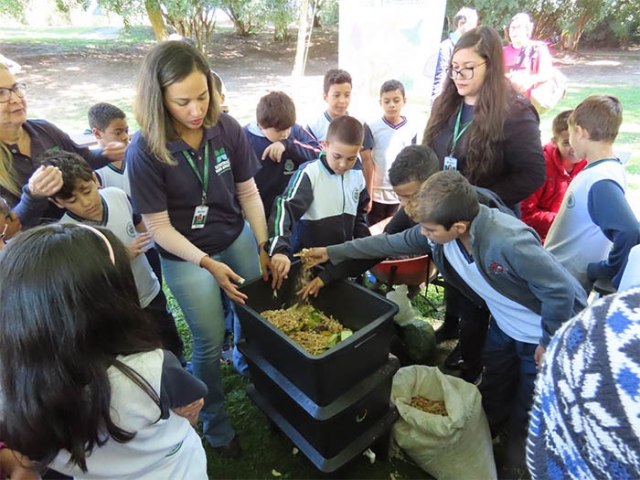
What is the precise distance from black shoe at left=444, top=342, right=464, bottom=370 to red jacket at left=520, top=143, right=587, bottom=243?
1.01 metres

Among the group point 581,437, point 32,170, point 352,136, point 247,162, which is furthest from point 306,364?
point 32,170

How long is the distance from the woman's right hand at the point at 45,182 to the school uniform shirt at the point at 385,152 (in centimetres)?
212

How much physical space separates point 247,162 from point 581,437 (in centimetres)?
156

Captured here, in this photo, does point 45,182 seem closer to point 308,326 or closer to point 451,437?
point 308,326

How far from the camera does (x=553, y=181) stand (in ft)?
9.05

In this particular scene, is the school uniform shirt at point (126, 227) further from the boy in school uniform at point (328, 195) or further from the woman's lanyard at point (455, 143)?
the woman's lanyard at point (455, 143)

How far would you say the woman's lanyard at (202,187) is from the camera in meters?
1.58

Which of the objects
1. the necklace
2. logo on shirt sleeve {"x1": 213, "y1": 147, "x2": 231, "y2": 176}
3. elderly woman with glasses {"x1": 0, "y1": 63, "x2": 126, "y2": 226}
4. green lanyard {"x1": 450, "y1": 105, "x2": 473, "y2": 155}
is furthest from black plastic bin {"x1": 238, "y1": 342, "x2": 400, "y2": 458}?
the necklace

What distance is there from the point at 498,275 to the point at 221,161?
119 cm

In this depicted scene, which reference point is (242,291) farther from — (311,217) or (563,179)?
(563,179)

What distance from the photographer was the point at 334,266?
1837 mm

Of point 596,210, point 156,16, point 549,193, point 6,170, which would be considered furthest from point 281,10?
point 596,210

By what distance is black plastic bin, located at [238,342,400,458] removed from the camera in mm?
1520

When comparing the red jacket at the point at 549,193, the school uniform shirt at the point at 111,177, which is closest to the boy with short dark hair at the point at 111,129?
the school uniform shirt at the point at 111,177
